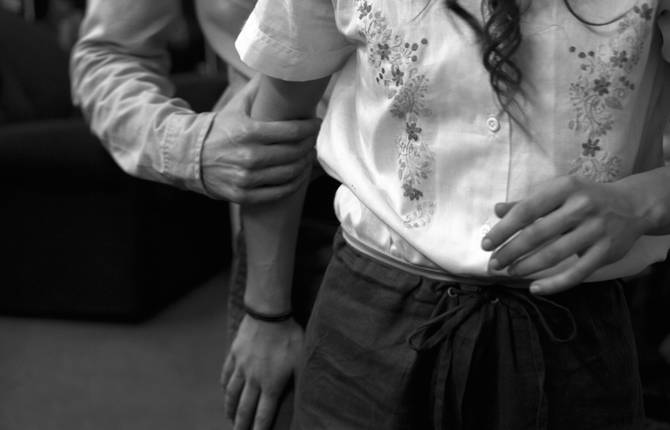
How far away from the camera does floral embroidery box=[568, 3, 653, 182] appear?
31.0 inches

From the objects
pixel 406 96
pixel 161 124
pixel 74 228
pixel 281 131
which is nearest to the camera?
pixel 406 96

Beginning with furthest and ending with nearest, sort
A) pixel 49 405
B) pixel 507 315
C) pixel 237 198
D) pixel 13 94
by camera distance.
Result: 1. pixel 13 94
2. pixel 49 405
3. pixel 237 198
4. pixel 507 315

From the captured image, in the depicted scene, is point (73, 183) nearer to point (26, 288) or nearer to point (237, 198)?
point (26, 288)

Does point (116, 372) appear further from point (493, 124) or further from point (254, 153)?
point (493, 124)

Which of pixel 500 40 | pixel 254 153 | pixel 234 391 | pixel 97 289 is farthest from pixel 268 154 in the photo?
pixel 97 289

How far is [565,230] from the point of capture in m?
0.75

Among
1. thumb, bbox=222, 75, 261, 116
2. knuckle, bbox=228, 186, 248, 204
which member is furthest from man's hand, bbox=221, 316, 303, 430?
thumb, bbox=222, 75, 261, 116

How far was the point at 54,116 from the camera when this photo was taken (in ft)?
11.5

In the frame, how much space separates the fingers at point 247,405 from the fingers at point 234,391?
1 centimetres

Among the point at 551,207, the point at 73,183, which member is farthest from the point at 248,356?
the point at 73,183

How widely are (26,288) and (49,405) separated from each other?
0.62m

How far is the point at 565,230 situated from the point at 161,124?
0.67m

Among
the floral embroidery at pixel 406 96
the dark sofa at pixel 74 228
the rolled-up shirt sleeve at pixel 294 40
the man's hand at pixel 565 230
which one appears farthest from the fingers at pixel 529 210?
the dark sofa at pixel 74 228

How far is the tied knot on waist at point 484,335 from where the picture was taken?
85cm
